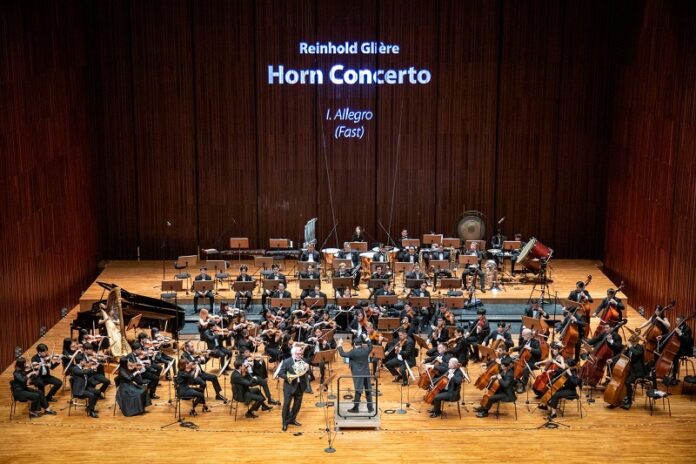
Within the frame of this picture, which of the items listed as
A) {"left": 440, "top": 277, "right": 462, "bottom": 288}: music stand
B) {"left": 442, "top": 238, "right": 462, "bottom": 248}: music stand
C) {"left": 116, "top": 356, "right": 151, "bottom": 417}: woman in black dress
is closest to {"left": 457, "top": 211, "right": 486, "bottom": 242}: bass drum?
{"left": 442, "top": 238, "right": 462, "bottom": 248}: music stand

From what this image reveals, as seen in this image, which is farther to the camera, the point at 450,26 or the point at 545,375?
the point at 450,26

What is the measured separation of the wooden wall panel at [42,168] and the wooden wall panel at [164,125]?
131 centimetres

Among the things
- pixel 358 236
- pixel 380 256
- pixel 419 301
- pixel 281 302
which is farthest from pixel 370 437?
pixel 358 236

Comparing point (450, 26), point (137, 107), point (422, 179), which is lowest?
point (422, 179)

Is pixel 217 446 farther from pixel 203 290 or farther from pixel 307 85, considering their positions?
pixel 307 85

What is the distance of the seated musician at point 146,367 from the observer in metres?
15.8

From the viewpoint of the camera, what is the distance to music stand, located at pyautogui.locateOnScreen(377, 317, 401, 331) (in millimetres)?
17844

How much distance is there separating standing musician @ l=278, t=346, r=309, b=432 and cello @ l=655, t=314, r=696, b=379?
5708mm

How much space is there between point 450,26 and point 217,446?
1271 cm

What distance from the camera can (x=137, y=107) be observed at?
936 inches

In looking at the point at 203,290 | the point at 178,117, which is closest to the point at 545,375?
the point at 203,290

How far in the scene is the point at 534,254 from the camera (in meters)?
21.8

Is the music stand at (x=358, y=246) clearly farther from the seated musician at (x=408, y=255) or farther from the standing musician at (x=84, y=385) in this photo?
the standing musician at (x=84, y=385)

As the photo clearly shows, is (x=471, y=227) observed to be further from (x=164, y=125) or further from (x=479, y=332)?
(x=164, y=125)
